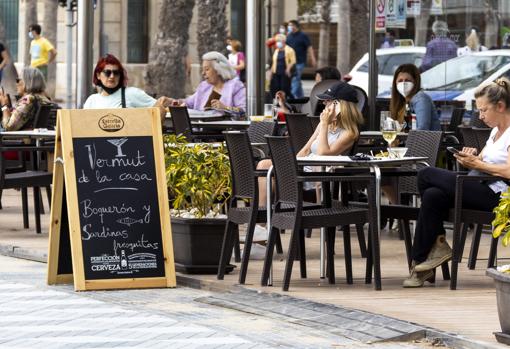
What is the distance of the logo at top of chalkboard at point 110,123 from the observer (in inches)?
461

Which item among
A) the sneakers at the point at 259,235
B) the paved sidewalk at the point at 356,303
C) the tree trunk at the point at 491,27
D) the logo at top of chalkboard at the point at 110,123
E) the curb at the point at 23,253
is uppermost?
the tree trunk at the point at 491,27

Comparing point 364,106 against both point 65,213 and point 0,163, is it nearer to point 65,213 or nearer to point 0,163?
point 0,163

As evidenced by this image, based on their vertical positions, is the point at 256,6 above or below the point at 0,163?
above

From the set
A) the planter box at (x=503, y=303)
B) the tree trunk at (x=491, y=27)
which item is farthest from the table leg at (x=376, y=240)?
the tree trunk at (x=491, y=27)

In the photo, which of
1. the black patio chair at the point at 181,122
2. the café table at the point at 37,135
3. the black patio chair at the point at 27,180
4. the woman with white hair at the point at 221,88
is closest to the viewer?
the black patio chair at the point at 27,180

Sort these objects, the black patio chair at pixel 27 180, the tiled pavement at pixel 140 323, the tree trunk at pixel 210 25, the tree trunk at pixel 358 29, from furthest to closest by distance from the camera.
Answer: the tree trunk at pixel 210 25 → the tree trunk at pixel 358 29 → the black patio chair at pixel 27 180 → the tiled pavement at pixel 140 323

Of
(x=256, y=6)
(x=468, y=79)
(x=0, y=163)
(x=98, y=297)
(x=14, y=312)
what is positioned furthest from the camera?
(x=256, y=6)

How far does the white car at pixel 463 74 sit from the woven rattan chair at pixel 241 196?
19.2 feet

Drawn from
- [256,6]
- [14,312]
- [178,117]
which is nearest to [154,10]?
[256,6]

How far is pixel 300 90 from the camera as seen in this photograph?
3712 centimetres

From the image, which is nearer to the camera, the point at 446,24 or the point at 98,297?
the point at 98,297

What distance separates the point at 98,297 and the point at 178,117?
5.19 m

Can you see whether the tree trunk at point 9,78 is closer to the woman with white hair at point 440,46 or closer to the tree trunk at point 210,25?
the tree trunk at point 210,25

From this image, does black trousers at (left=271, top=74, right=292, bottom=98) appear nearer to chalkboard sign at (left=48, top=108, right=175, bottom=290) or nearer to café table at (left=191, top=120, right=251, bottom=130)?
café table at (left=191, top=120, right=251, bottom=130)
